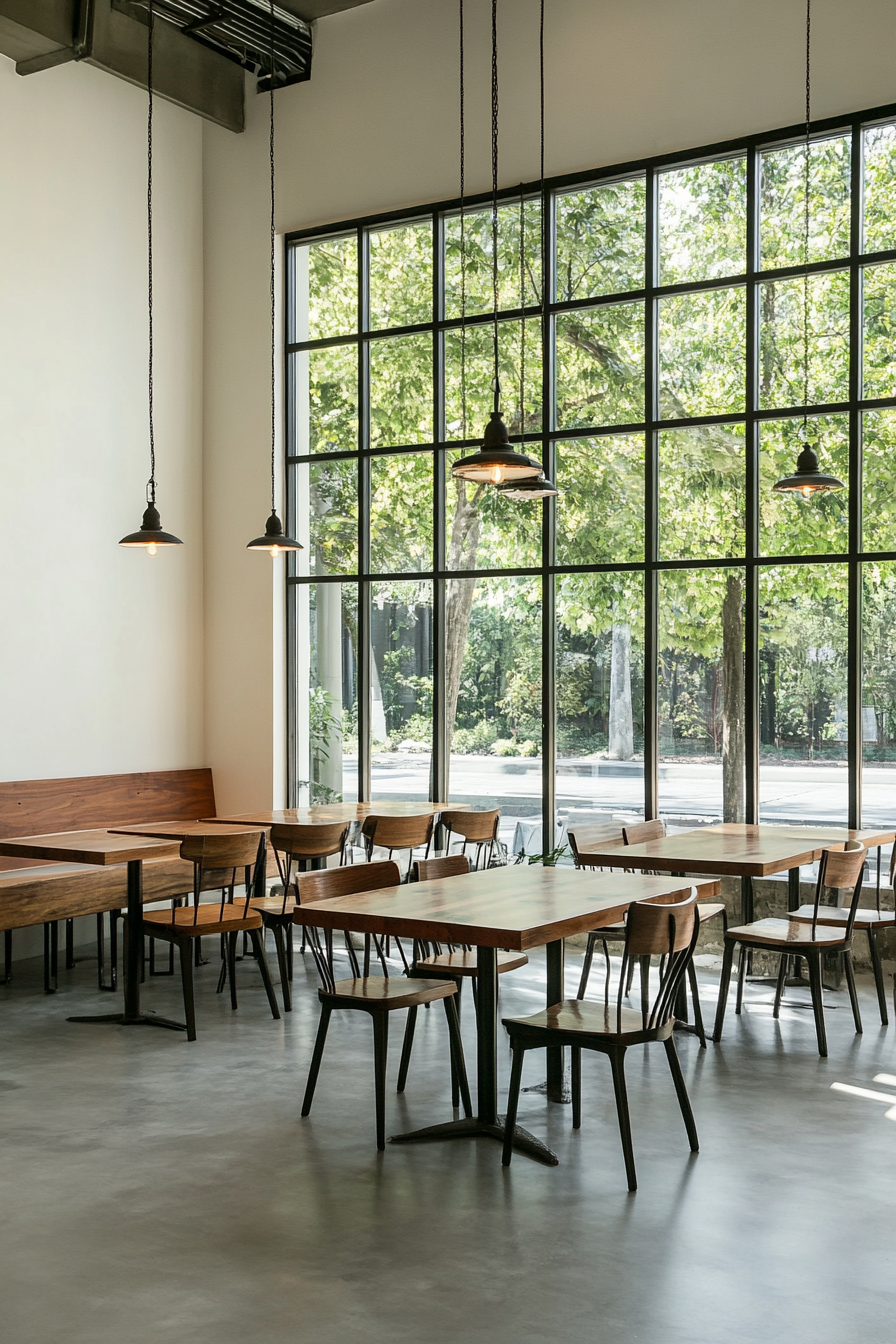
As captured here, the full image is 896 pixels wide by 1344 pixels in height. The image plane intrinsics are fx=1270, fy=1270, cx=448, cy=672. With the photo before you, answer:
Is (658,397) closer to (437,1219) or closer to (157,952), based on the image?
(157,952)

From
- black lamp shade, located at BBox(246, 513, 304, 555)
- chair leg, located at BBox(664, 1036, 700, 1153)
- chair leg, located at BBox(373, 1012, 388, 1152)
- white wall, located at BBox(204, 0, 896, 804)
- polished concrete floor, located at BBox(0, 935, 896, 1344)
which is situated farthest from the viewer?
black lamp shade, located at BBox(246, 513, 304, 555)

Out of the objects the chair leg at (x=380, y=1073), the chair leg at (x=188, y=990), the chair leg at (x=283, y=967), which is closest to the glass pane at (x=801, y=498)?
the chair leg at (x=283, y=967)

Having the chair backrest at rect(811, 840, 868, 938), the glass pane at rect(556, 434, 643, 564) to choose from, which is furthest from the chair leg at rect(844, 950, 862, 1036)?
the glass pane at rect(556, 434, 643, 564)

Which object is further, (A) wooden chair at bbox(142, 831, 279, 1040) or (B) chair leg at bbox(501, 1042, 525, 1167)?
(A) wooden chair at bbox(142, 831, 279, 1040)

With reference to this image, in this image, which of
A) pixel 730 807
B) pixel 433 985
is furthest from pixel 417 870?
pixel 730 807

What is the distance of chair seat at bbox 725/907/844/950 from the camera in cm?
548

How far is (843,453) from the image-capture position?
7.39 metres

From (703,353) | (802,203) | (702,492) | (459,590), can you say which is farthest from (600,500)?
(802,203)

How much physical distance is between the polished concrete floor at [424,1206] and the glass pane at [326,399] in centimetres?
493

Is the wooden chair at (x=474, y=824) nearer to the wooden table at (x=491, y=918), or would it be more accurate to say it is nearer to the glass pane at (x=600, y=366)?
the wooden table at (x=491, y=918)

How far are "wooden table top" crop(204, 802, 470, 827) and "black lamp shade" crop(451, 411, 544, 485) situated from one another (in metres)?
2.58

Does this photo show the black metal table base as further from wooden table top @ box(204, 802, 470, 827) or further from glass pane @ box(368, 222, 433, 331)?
glass pane @ box(368, 222, 433, 331)

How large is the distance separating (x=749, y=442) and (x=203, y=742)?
4572 millimetres

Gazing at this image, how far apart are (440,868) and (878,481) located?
376cm
